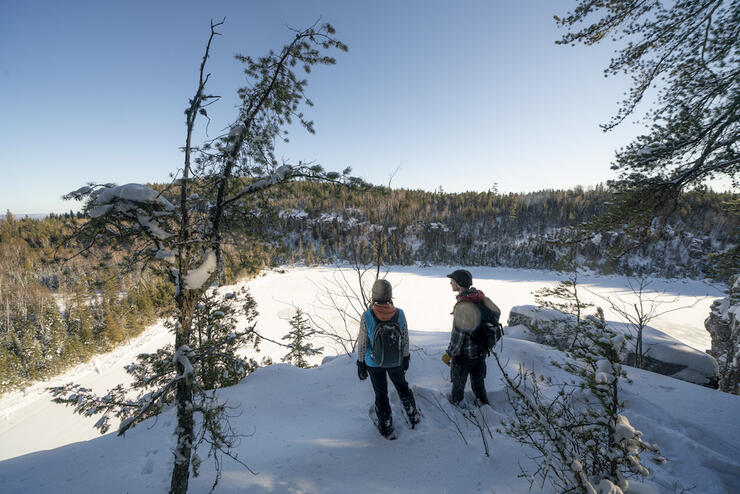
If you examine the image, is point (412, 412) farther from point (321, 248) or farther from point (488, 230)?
point (488, 230)

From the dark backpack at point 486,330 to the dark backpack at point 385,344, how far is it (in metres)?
1.13

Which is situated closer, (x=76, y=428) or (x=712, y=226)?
(x=76, y=428)

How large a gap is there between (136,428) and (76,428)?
15.6 m

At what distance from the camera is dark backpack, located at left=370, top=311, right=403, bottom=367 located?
316cm

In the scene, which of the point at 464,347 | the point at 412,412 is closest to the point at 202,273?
the point at 412,412

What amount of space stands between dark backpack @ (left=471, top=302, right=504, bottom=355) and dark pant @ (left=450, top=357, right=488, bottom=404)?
26 centimetres

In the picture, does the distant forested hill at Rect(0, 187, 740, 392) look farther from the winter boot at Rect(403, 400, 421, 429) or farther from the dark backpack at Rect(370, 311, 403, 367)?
the winter boot at Rect(403, 400, 421, 429)

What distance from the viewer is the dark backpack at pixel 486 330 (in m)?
3.42

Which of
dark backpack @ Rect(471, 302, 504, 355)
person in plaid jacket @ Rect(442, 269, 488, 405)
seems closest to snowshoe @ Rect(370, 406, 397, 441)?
person in plaid jacket @ Rect(442, 269, 488, 405)

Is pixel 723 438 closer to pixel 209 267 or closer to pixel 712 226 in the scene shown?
pixel 209 267

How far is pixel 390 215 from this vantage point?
174 feet

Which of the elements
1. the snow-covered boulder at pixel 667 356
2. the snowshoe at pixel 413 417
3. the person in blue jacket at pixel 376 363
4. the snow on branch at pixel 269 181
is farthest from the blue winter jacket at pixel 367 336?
the snow-covered boulder at pixel 667 356

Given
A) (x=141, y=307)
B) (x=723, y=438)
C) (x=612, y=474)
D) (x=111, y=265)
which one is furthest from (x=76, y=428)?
(x=723, y=438)

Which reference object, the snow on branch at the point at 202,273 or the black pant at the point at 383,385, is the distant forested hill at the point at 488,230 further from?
the snow on branch at the point at 202,273
